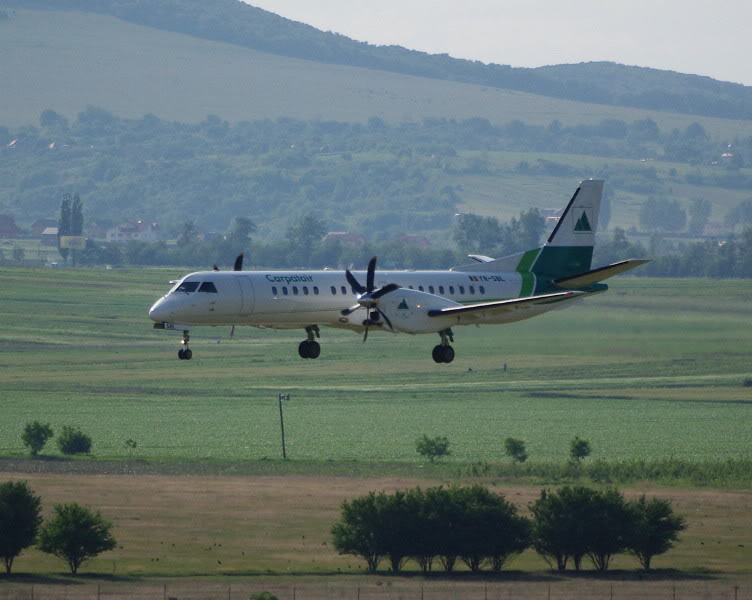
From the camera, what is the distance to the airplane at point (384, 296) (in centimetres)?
6719

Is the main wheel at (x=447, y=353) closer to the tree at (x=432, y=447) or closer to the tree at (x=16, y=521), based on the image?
the tree at (x=16, y=521)

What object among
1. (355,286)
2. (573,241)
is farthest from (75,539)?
(573,241)

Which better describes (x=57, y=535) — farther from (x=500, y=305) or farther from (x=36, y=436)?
(x=36, y=436)

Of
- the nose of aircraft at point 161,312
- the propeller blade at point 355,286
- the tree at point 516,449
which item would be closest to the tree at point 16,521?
the nose of aircraft at point 161,312

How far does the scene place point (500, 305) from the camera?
7044 centimetres

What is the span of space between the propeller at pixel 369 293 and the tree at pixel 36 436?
333 feet

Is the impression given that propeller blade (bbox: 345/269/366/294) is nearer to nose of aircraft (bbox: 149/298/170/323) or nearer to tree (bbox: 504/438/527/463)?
nose of aircraft (bbox: 149/298/170/323)

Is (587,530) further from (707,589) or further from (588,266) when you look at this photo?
(588,266)

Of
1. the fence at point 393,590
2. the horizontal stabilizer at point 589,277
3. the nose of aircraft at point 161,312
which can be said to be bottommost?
the fence at point 393,590

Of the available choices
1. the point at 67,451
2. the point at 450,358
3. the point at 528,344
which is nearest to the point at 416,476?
the point at 67,451

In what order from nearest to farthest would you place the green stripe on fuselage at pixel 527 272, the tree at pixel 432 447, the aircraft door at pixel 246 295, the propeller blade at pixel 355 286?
1. the aircraft door at pixel 246 295
2. the propeller blade at pixel 355 286
3. the green stripe on fuselage at pixel 527 272
4. the tree at pixel 432 447

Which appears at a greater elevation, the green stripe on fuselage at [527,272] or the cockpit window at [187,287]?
the green stripe on fuselage at [527,272]

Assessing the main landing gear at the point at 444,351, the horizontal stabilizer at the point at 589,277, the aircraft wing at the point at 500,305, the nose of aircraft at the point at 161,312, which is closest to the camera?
the nose of aircraft at the point at 161,312

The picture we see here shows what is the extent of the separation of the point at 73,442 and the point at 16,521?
2280 inches
